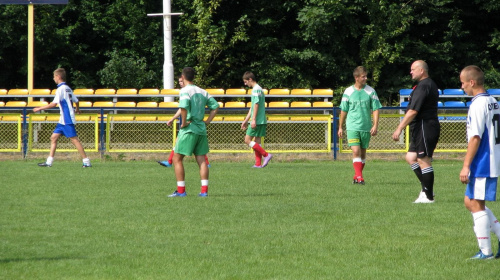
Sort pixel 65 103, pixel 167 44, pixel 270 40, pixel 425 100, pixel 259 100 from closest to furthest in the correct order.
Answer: pixel 425 100 → pixel 259 100 → pixel 65 103 → pixel 167 44 → pixel 270 40

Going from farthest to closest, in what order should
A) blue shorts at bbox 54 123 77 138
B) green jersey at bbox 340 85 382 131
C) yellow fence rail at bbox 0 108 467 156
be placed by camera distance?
yellow fence rail at bbox 0 108 467 156, blue shorts at bbox 54 123 77 138, green jersey at bbox 340 85 382 131

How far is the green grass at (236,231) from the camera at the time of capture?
5.74 metres

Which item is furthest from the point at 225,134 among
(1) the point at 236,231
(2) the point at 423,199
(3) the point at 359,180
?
(1) the point at 236,231

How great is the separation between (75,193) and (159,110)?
929 cm

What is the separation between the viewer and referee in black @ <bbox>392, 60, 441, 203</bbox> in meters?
9.52

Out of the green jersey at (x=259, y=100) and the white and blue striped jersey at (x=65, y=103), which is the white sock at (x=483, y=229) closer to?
the green jersey at (x=259, y=100)

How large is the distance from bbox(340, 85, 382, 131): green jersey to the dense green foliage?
61.6ft

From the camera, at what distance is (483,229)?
600 cm

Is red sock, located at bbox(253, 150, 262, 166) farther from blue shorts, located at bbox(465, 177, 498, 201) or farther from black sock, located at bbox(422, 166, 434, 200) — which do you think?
blue shorts, located at bbox(465, 177, 498, 201)

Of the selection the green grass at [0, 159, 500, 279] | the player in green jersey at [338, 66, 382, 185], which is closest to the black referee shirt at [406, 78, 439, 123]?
the green grass at [0, 159, 500, 279]

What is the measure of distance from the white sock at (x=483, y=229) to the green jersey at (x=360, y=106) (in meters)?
6.05

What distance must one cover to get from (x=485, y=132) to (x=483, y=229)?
0.74 metres

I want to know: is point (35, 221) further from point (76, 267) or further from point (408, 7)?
point (408, 7)

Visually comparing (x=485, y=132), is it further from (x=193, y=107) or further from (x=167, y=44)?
(x=167, y=44)
